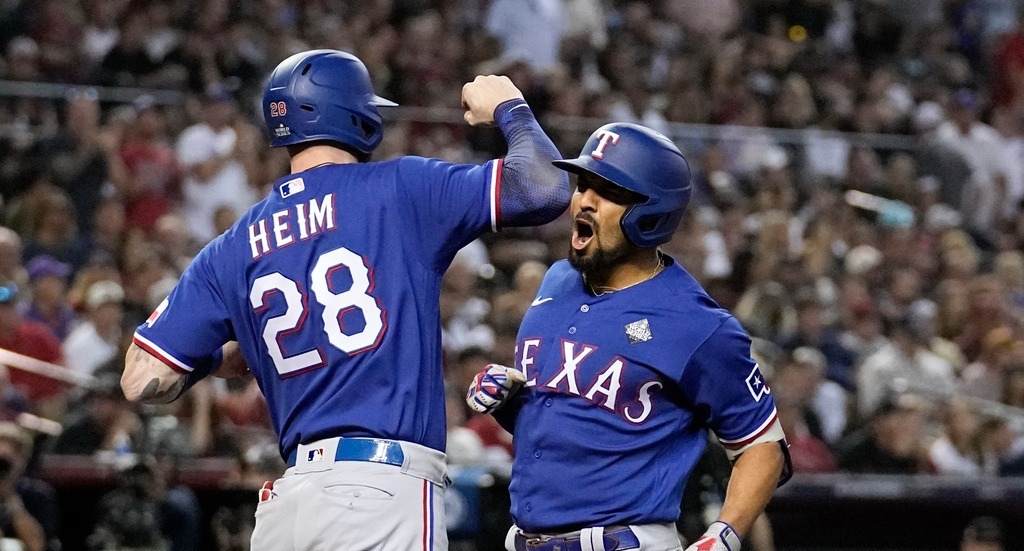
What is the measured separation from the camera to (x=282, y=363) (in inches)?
160

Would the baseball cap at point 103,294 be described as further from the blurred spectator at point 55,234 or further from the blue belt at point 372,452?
the blue belt at point 372,452

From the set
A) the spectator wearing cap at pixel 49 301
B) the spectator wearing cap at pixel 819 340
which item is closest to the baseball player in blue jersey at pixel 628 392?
the spectator wearing cap at pixel 49 301

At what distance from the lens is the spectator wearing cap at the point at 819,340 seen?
11.1 m

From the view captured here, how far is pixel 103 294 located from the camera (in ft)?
30.0

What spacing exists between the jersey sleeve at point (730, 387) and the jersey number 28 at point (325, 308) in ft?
2.82

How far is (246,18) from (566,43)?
312cm

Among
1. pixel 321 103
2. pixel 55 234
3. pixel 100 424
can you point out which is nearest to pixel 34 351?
pixel 100 424

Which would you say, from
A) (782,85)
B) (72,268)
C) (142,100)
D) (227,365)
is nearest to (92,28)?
(142,100)

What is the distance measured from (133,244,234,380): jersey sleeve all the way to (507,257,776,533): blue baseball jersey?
0.89 meters

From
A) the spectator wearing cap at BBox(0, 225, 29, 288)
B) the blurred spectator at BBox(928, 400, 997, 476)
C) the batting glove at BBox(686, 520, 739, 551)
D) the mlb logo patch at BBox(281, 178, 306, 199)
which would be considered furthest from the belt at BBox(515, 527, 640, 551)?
the blurred spectator at BBox(928, 400, 997, 476)

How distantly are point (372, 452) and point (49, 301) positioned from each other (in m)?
5.97

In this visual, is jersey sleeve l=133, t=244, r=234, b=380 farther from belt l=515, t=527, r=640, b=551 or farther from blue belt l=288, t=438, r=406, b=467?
belt l=515, t=527, r=640, b=551

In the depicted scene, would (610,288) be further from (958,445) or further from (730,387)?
(958,445)

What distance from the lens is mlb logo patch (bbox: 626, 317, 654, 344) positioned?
4.24 metres
